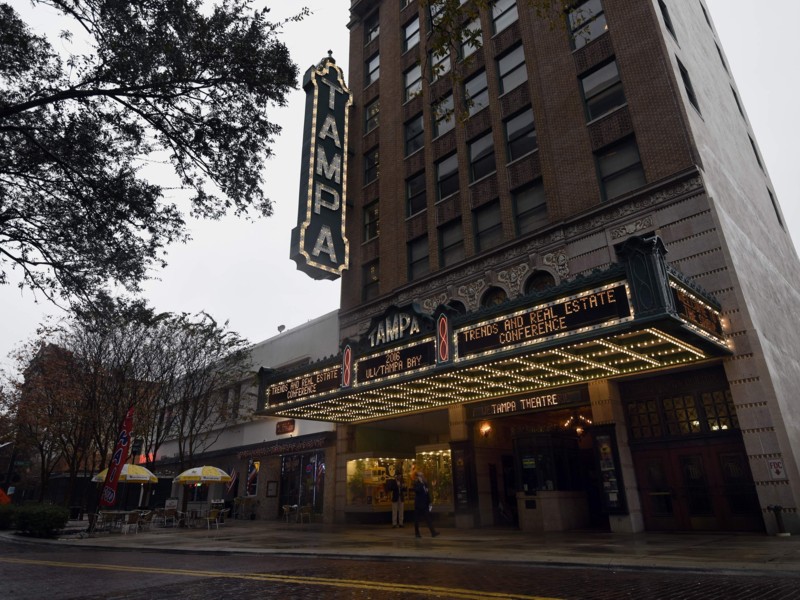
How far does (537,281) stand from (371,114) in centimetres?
1707

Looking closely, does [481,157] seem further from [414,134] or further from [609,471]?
[609,471]

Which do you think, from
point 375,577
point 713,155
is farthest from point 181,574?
point 713,155

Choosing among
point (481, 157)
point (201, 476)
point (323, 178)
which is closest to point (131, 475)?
point (201, 476)

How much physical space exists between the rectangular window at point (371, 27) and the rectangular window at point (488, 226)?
17.4 meters

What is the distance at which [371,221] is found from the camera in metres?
27.9

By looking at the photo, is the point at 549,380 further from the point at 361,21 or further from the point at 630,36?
the point at 361,21

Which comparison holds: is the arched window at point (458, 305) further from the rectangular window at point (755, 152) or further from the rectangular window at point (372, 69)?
the rectangular window at point (755, 152)

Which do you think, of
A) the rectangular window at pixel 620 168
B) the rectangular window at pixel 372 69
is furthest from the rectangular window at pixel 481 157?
the rectangular window at pixel 372 69

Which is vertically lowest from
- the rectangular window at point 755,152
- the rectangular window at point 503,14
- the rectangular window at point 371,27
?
the rectangular window at point 755,152

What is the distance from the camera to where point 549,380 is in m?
17.1

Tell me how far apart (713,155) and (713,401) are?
8973 millimetres

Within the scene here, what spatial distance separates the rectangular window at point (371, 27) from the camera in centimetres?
3300

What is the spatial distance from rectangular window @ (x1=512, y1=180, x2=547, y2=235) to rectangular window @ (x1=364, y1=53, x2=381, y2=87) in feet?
50.2

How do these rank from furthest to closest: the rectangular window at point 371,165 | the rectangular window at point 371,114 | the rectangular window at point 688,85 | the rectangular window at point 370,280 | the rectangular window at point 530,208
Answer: the rectangular window at point 371,114 → the rectangular window at point 371,165 → the rectangular window at point 370,280 → the rectangular window at point 530,208 → the rectangular window at point 688,85
